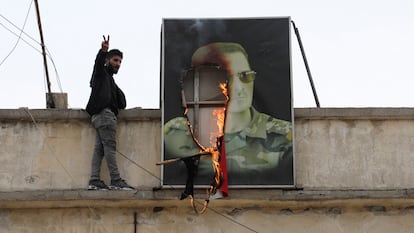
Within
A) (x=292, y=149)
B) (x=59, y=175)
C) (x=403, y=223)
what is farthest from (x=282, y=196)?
(x=59, y=175)

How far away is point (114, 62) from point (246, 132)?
1.94 meters

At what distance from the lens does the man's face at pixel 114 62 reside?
12.8m

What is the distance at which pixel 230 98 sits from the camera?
1276 centimetres

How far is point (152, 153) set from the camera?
12.7 m

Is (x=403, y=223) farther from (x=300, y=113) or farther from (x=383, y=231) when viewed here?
(x=300, y=113)

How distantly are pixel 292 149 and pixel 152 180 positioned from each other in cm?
183

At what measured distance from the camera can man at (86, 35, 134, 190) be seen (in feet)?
40.7

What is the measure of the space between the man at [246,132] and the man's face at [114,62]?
989 millimetres

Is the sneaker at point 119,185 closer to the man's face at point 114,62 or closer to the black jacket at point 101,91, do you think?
the black jacket at point 101,91

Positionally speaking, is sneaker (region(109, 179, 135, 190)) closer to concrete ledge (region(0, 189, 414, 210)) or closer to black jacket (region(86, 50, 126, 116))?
concrete ledge (region(0, 189, 414, 210))

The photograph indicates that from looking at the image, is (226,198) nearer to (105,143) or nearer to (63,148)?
Answer: (105,143)

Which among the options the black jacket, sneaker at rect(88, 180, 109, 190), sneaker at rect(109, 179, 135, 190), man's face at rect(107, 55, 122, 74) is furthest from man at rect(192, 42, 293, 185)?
sneaker at rect(88, 180, 109, 190)

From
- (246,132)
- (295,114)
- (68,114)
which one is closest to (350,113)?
(295,114)

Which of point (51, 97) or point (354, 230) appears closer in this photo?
point (354, 230)
